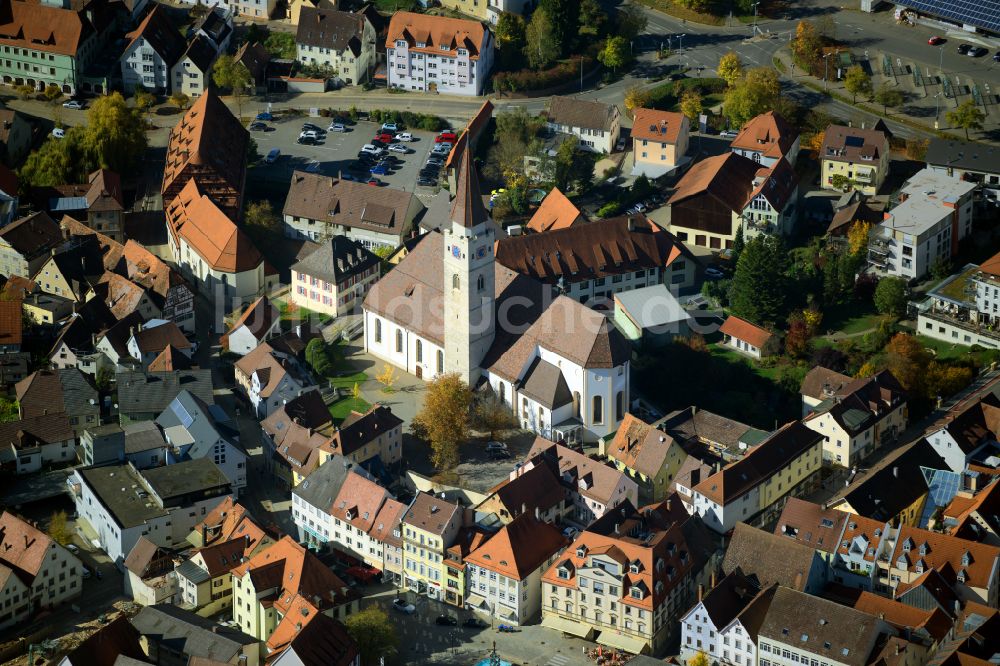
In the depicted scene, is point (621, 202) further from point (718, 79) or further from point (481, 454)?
point (481, 454)

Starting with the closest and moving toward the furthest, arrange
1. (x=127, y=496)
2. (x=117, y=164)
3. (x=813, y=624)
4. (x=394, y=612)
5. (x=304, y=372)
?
(x=813, y=624) < (x=394, y=612) < (x=127, y=496) < (x=304, y=372) < (x=117, y=164)

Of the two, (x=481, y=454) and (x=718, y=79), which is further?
(x=718, y=79)

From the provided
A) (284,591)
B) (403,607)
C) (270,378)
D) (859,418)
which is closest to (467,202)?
(270,378)

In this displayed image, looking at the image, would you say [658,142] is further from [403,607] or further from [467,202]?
[403,607]

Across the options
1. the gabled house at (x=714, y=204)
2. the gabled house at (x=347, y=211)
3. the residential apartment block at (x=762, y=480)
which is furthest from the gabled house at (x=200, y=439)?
the gabled house at (x=714, y=204)

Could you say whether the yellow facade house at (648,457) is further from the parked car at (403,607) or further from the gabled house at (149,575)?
the gabled house at (149,575)

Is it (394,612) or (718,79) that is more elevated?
(718,79)

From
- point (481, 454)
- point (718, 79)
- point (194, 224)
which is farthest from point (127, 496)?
point (718, 79)
